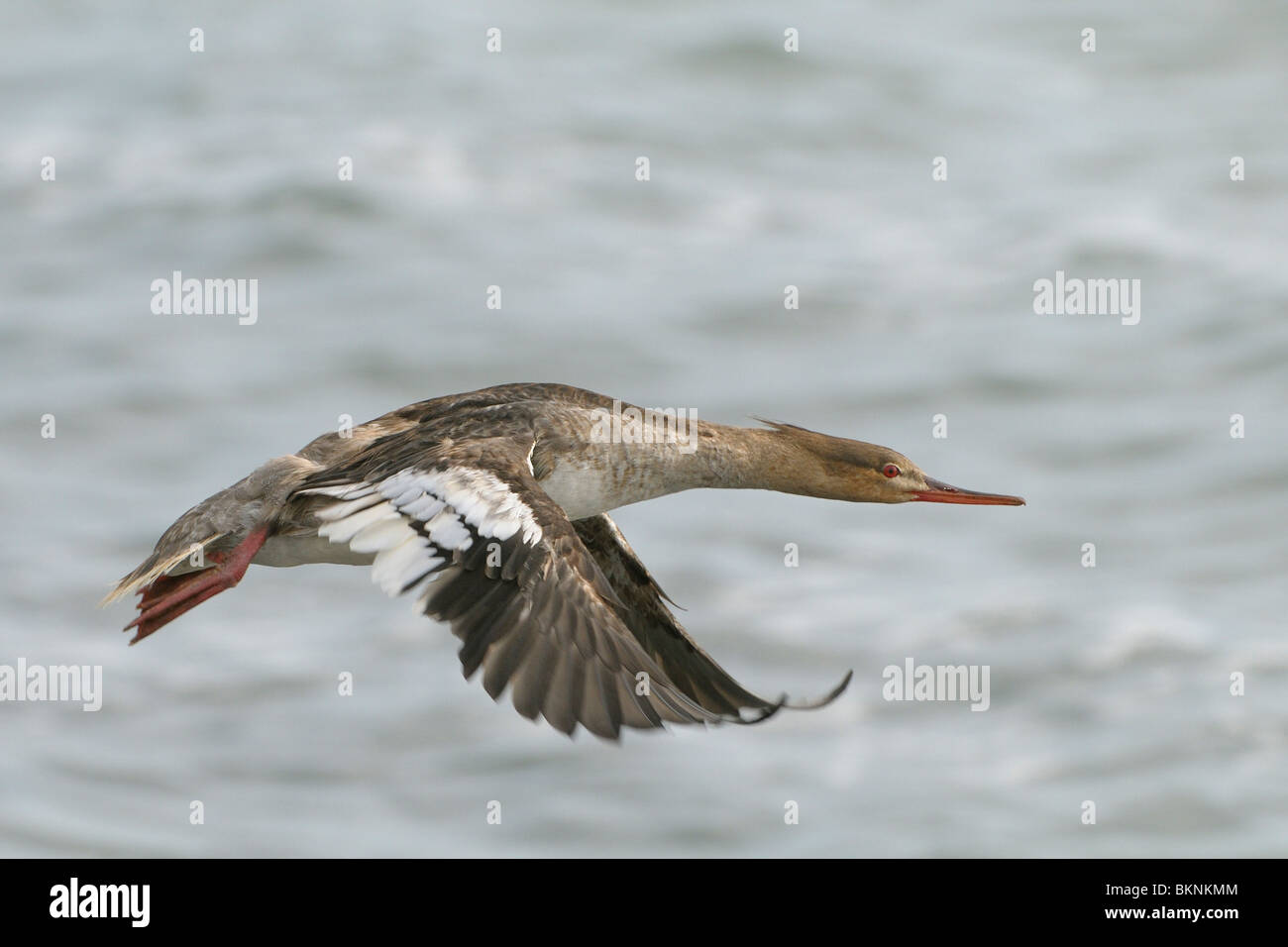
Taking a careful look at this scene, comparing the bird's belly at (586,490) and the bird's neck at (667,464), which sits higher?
the bird's neck at (667,464)

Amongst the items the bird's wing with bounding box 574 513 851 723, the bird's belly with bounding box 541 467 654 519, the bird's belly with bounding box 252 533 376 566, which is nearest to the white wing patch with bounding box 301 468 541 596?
the bird's belly with bounding box 252 533 376 566

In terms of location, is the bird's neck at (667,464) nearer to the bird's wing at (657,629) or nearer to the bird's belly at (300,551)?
Answer: the bird's wing at (657,629)

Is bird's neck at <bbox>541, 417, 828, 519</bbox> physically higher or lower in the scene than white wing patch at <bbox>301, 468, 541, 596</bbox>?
higher

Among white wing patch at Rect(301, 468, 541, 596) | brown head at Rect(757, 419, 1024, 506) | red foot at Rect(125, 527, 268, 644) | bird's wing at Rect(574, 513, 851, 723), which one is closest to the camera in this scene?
white wing patch at Rect(301, 468, 541, 596)

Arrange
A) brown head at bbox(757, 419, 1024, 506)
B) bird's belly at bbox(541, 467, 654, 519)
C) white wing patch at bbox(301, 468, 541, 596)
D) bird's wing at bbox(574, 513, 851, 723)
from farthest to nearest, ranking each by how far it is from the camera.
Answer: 1. brown head at bbox(757, 419, 1024, 506)
2. bird's wing at bbox(574, 513, 851, 723)
3. bird's belly at bbox(541, 467, 654, 519)
4. white wing patch at bbox(301, 468, 541, 596)

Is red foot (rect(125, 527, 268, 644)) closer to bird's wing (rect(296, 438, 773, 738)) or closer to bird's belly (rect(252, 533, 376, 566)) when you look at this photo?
bird's belly (rect(252, 533, 376, 566))

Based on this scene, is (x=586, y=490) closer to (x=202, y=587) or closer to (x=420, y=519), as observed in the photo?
(x=420, y=519)

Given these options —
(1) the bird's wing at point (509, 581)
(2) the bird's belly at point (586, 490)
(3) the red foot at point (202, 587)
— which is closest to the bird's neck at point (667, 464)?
(2) the bird's belly at point (586, 490)
